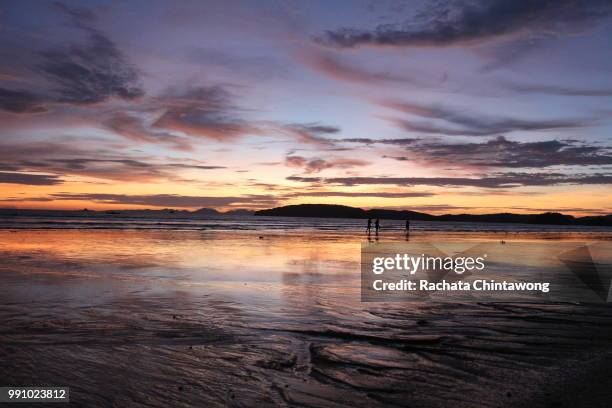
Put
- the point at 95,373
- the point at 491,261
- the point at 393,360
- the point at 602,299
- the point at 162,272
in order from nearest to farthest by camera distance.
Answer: the point at 95,373 < the point at 393,360 < the point at 602,299 < the point at 162,272 < the point at 491,261

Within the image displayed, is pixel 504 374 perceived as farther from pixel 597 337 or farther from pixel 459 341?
pixel 597 337

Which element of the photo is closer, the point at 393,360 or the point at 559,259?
the point at 393,360

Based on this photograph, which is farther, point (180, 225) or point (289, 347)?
point (180, 225)

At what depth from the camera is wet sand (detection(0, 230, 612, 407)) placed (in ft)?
20.2

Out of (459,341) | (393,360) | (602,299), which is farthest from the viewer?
(602,299)

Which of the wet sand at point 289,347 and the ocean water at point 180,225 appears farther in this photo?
the ocean water at point 180,225

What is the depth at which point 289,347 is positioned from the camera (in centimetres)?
831

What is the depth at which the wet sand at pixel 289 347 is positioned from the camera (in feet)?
20.2

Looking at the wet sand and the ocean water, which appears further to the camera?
the ocean water

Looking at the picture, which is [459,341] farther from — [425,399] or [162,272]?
[162,272]

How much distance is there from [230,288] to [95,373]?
26.6 feet

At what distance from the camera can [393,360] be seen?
299 inches

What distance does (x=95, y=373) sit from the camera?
677cm

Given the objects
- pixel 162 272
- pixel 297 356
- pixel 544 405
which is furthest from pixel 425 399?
pixel 162 272
